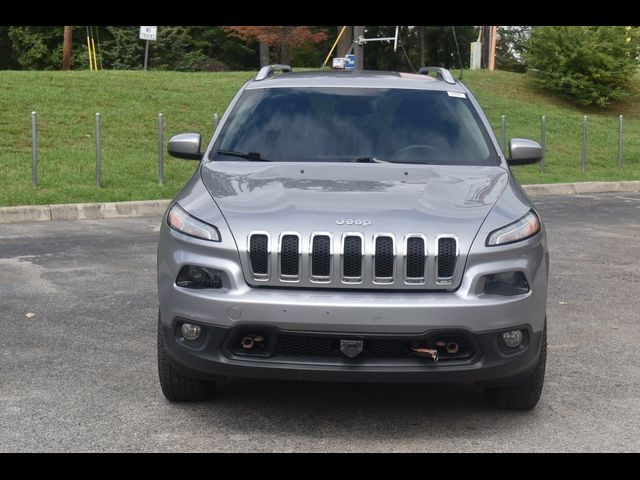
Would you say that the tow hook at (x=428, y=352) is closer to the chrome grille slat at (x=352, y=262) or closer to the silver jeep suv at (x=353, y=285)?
the silver jeep suv at (x=353, y=285)

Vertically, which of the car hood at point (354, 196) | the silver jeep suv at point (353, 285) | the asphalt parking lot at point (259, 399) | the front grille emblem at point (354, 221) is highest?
the car hood at point (354, 196)

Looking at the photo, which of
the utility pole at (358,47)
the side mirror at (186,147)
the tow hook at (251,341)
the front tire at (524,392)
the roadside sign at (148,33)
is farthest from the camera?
the roadside sign at (148,33)

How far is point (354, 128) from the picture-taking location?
19.8ft

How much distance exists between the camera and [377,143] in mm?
5930

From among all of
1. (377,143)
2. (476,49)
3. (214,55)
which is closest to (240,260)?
(377,143)

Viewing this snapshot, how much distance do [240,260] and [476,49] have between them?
34.7 m

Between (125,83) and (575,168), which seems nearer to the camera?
(575,168)

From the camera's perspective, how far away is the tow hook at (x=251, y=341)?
4.62m

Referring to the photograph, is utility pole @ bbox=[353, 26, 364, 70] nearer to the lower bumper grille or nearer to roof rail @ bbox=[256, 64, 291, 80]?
roof rail @ bbox=[256, 64, 291, 80]

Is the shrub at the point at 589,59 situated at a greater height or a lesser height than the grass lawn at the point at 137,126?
greater

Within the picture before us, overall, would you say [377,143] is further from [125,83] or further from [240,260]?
[125,83]

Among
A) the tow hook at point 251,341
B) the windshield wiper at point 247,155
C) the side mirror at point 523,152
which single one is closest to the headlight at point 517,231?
the tow hook at point 251,341

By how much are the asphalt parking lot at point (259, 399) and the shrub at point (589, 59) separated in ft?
77.2

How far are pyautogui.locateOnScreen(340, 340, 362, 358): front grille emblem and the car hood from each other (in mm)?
496
